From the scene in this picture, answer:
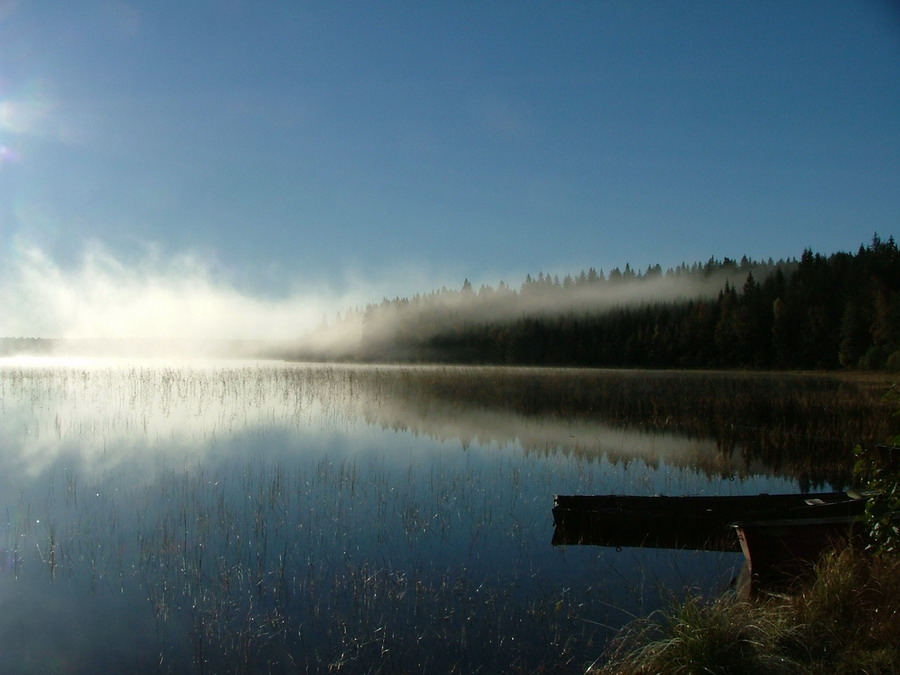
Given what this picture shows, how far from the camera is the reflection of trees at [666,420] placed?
19.4m

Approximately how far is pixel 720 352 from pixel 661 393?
48.6m

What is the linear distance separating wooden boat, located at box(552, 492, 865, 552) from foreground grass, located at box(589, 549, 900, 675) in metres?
4.54

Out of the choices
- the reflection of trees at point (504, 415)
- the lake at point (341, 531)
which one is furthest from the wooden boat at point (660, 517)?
the reflection of trees at point (504, 415)

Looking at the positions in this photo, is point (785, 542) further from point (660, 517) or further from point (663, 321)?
point (663, 321)

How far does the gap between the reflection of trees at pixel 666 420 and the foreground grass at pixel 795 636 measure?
11145 mm

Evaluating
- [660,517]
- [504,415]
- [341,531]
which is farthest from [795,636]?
[504,415]

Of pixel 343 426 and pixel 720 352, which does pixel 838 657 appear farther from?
pixel 720 352

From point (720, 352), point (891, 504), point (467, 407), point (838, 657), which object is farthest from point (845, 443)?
point (720, 352)

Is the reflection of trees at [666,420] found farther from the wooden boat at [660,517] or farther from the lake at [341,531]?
the wooden boat at [660,517]

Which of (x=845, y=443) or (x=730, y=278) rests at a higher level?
(x=730, y=278)

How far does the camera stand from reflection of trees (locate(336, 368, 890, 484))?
19375mm

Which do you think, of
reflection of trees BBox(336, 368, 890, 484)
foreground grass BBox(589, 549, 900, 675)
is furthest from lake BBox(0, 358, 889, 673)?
foreground grass BBox(589, 549, 900, 675)

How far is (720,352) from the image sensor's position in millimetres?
80750

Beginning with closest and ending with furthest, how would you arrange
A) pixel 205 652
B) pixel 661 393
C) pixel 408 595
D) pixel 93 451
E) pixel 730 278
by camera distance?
pixel 205 652
pixel 408 595
pixel 93 451
pixel 661 393
pixel 730 278
